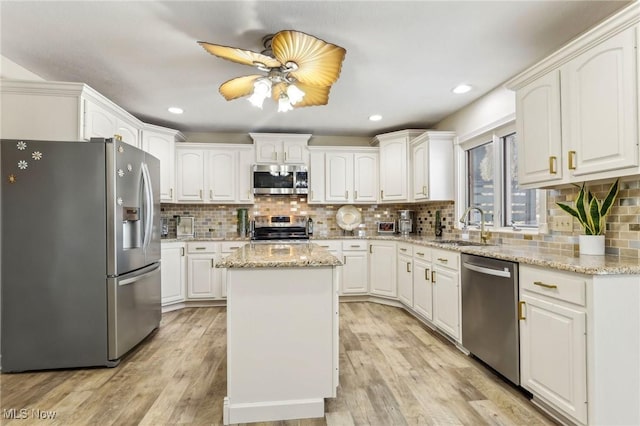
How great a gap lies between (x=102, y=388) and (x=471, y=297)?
107 inches

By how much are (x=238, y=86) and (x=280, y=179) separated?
Result: 215 cm

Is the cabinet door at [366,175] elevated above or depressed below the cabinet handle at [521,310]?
above

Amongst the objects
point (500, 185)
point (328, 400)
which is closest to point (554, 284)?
point (328, 400)

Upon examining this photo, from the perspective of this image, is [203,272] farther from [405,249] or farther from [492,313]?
[492,313]

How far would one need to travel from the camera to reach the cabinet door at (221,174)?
4.40 m

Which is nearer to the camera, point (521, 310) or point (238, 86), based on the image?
point (521, 310)

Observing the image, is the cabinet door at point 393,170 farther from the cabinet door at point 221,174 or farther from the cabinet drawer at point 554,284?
the cabinet drawer at point 554,284

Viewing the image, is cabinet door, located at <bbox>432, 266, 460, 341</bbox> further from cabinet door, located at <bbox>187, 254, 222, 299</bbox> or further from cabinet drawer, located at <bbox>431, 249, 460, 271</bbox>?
cabinet door, located at <bbox>187, 254, 222, 299</bbox>

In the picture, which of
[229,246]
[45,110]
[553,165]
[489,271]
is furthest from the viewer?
[229,246]

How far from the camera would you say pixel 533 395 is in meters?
1.94

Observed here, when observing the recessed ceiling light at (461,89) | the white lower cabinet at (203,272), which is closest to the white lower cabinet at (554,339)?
the recessed ceiling light at (461,89)

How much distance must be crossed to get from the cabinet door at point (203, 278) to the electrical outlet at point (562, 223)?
3.58 m

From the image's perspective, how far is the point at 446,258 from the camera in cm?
289

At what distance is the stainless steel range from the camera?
14.7 ft
